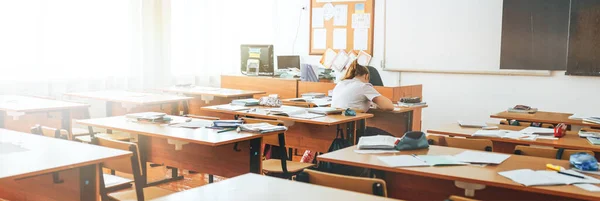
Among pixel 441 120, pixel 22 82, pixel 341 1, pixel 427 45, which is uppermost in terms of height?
pixel 341 1

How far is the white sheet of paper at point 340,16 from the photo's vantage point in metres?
8.32

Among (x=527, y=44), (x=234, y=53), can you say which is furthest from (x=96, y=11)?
(x=527, y=44)

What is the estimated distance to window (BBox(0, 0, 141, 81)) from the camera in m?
6.21

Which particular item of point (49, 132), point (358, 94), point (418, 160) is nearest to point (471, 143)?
point (418, 160)

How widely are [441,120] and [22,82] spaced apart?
16.4 ft

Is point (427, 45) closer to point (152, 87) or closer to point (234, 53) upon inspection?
point (234, 53)

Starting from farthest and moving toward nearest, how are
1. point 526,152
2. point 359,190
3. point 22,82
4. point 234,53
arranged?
1. point 234,53
2. point 22,82
3. point 526,152
4. point 359,190

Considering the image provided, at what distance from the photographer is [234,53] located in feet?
29.5

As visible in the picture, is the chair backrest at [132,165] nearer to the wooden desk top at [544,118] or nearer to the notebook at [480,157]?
the notebook at [480,157]

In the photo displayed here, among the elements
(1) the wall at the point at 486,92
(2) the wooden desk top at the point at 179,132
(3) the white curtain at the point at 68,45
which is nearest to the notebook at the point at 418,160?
(2) the wooden desk top at the point at 179,132

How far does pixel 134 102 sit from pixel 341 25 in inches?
144

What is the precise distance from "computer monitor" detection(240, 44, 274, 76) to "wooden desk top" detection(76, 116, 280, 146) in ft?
10.1

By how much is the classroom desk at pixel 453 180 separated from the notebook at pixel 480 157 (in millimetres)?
38

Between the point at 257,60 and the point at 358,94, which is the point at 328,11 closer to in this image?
the point at 257,60
